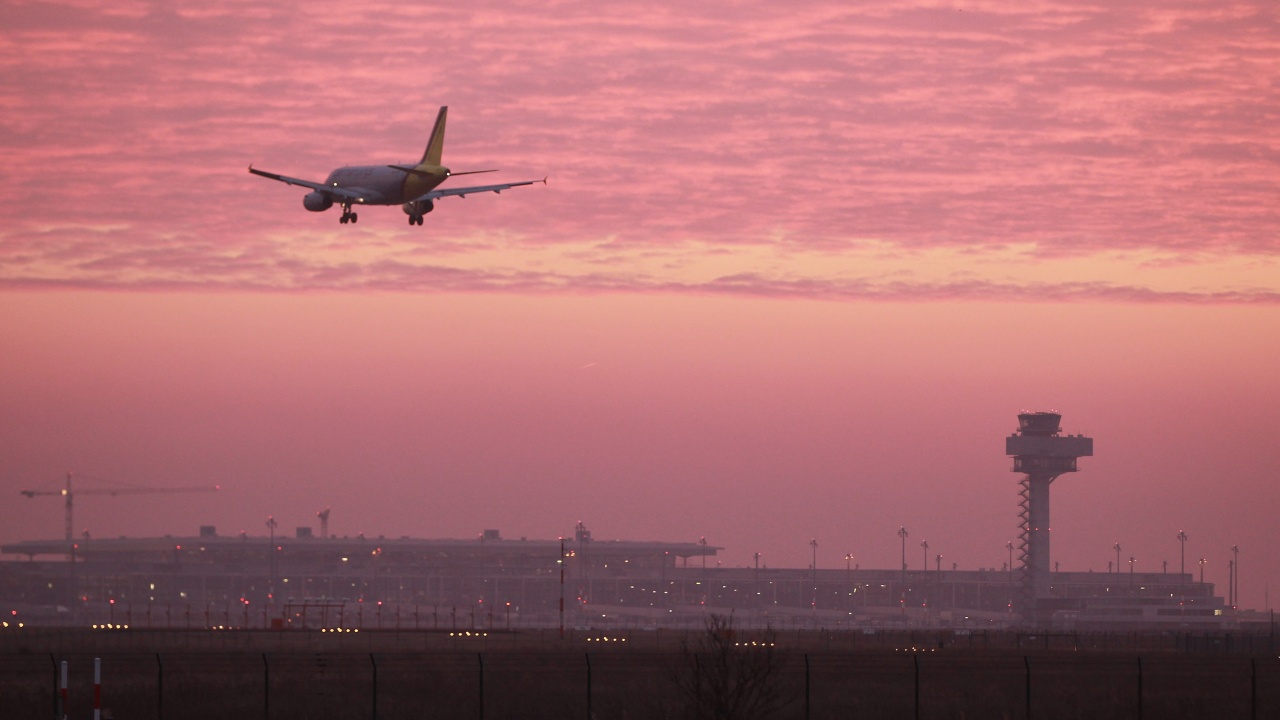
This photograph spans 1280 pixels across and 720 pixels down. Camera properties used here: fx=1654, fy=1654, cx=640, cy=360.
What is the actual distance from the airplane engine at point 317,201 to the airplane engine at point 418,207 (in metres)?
4.17

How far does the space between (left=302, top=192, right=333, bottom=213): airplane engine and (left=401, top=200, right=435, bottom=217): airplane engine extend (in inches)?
164

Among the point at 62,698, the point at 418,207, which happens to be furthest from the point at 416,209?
the point at 62,698

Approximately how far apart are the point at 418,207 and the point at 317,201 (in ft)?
18.1

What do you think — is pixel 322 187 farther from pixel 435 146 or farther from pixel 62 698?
pixel 62 698

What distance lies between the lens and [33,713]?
59.8 metres

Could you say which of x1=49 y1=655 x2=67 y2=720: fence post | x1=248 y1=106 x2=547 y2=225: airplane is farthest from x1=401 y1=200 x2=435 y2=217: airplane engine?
x1=49 y1=655 x2=67 y2=720: fence post

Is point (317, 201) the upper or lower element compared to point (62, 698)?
upper

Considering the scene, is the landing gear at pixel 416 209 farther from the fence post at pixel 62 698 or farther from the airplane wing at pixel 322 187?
the fence post at pixel 62 698

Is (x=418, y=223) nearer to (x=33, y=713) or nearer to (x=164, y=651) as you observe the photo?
(x=164, y=651)

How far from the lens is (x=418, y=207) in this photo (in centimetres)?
9050

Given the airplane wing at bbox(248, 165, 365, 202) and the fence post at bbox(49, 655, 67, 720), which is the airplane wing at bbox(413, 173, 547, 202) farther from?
the fence post at bbox(49, 655, 67, 720)

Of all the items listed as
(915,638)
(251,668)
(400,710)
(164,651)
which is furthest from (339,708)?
(915,638)

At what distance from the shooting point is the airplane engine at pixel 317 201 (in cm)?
9044

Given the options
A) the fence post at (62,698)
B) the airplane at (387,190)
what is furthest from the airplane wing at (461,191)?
the fence post at (62,698)
